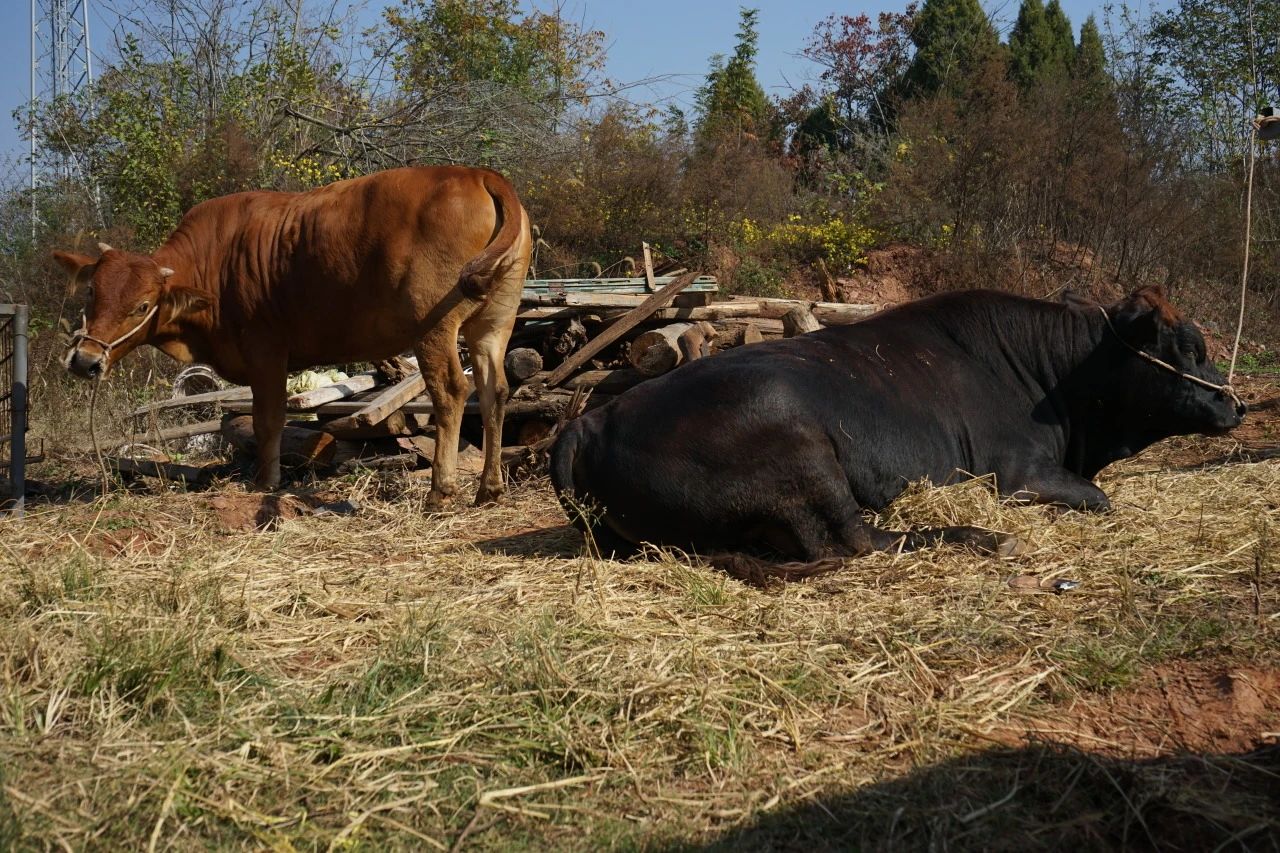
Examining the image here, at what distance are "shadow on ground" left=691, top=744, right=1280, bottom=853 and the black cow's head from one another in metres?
3.47

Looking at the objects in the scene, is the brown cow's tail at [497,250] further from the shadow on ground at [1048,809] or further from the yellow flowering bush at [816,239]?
the yellow flowering bush at [816,239]

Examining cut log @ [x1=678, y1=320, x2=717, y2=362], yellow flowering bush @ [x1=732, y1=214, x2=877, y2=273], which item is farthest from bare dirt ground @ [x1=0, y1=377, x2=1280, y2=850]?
yellow flowering bush @ [x1=732, y1=214, x2=877, y2=273]

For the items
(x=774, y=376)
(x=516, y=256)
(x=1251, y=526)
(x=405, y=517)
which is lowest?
(x=405, y=517)

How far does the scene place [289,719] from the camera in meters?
3.23

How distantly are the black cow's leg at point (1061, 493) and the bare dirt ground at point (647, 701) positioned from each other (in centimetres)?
50

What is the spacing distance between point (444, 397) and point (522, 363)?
56.2 inches

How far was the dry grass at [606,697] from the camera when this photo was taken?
8.98ft

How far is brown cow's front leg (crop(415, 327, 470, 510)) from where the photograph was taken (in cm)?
715

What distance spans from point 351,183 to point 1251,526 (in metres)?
5.96

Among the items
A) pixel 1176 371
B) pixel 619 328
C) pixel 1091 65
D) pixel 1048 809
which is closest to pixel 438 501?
pixel 619 328

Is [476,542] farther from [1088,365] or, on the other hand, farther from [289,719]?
[1088,365]

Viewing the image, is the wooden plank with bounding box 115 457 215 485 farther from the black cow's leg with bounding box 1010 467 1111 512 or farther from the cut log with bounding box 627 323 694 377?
the black cow's leg with bounding box 1010 467 1111 512

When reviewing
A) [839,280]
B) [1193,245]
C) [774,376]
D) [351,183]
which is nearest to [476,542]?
[774,376]

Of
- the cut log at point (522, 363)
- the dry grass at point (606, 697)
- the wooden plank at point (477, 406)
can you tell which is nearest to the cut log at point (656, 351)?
the wooden plank at point (477, 406)
